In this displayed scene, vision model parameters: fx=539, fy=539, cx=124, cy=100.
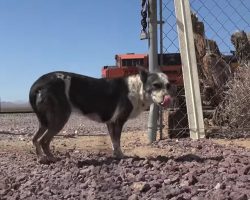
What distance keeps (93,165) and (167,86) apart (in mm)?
1393

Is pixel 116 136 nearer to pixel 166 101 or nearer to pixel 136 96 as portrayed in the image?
pixel 136 96

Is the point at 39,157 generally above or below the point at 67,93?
below

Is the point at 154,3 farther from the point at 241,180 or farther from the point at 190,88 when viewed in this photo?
the point at 241,180

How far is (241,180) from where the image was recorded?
4801 millimetres

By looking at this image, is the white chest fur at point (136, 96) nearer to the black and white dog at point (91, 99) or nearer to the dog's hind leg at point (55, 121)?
the black and white dog at point (91, 99)

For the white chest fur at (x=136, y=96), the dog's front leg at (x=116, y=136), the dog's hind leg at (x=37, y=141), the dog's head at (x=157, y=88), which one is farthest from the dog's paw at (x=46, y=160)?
the dog's head at (x=157, y=88)

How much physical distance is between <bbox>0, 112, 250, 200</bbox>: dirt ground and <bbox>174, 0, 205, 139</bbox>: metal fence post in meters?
0.46

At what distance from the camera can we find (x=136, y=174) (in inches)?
210

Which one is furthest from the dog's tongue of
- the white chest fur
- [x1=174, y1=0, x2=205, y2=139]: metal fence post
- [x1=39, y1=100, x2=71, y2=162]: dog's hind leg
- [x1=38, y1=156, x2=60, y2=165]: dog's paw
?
[x1=174, y1=0, x2=205, y2=139]: metal fence post

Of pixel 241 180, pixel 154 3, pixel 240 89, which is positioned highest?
pixel 154 3

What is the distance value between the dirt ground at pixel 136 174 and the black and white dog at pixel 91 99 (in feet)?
1.36

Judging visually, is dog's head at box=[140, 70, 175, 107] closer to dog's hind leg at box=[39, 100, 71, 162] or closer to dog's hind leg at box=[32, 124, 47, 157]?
dog's hind leg at box=[39, 100, 71, 162]

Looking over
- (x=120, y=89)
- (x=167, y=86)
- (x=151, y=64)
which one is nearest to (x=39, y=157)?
(x=120, y=89)

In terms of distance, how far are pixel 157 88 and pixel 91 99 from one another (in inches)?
32.3
